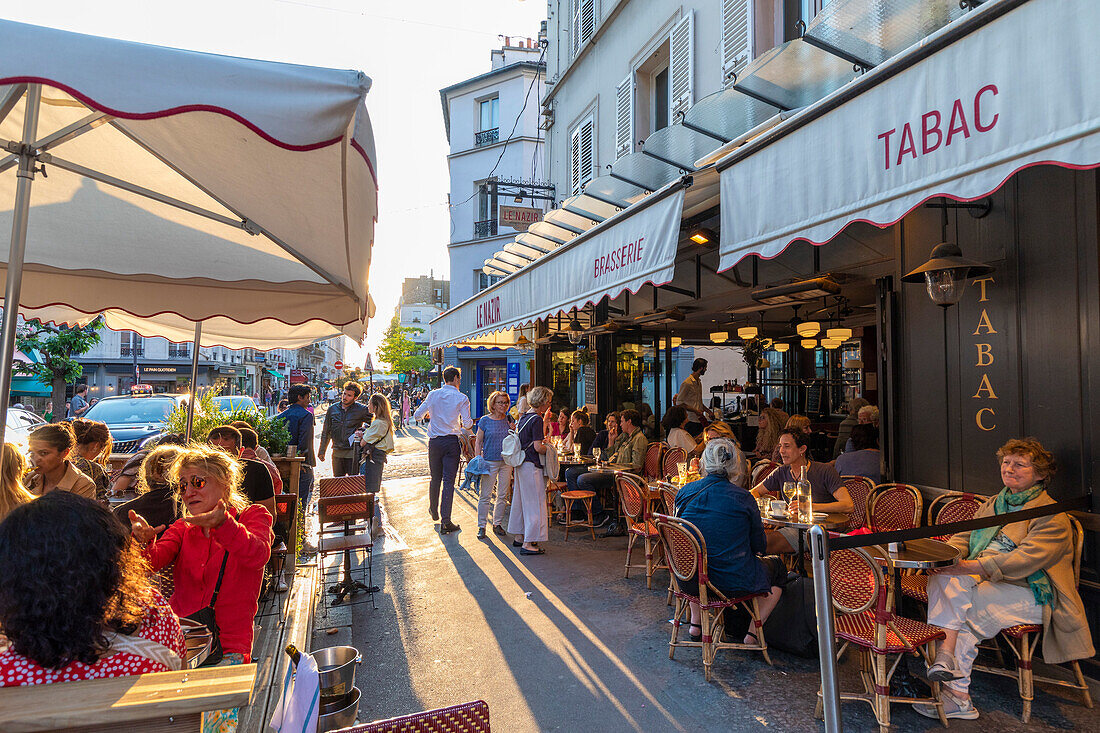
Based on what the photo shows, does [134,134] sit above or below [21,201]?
above

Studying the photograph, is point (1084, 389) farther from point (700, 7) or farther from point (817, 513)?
point (700, 7)

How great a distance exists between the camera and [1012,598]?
3.51 metres

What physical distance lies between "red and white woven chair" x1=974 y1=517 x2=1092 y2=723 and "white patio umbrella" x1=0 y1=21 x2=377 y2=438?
160 inches

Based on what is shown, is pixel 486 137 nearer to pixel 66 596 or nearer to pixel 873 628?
pixel 873 628

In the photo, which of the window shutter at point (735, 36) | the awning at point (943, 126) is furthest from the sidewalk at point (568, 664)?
the window shutter at point (735, 36)

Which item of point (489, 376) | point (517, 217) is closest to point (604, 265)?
point (517, 217)

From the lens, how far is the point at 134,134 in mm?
2545

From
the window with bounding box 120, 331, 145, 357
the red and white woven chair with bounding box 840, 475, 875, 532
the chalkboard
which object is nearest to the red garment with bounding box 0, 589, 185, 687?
the red and white woven chair with bounding box 840, 475, 875, 532

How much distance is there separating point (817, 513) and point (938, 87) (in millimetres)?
3221

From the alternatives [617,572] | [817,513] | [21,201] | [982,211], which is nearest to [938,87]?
[982,211]

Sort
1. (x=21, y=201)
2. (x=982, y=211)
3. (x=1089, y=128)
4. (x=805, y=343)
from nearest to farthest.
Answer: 1. (x=1089, y=128)
2. (x=21, y=201)
3. (x=982, y=211)
4. (x=805, y=343)

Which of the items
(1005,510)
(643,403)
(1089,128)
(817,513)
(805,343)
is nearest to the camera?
(1089,128)

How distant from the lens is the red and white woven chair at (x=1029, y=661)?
346 cm

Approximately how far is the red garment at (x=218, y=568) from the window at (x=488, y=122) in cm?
2741
